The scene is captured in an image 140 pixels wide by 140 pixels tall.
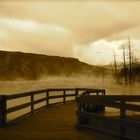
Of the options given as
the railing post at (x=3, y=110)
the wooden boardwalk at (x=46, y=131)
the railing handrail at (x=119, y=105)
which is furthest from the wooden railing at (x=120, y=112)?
the railing post at (x=3, y=110)

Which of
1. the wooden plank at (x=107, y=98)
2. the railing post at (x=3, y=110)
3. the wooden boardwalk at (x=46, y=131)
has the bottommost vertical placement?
the wooden boardwalk at (x=46, y=131)

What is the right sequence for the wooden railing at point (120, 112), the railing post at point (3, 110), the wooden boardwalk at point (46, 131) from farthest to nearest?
the railing post at point (3, 110), the wooden boardwalk at point (46, 131), the wooden railing at point (120, 112)

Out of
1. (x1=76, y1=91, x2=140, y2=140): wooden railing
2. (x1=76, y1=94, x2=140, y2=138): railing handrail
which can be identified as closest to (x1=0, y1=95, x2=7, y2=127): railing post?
(x1=76, y1=91, x2=140, y2=140): wooden railing

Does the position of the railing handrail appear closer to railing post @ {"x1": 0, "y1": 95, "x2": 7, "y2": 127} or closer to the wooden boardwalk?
the wooden boardwalk

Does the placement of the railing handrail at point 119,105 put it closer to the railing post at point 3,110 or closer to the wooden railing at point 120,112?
the wooden railing at point 120,112

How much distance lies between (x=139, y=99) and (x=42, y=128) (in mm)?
3682

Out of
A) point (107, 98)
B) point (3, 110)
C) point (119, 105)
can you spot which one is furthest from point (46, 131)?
point (119, 105)

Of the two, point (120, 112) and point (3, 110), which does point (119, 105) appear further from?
point (3, 110)

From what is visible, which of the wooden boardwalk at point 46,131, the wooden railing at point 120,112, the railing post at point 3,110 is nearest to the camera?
the wooden railing at point 120,112

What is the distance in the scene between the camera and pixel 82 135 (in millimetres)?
10484

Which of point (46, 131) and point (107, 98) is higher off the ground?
point (107, 98)

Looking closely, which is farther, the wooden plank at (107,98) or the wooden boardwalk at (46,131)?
the wooden boardwalk at (46,131)

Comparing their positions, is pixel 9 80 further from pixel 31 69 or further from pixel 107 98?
pixel 107 98

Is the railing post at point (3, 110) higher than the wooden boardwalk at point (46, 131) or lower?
higher
